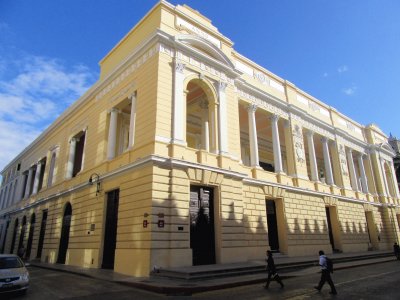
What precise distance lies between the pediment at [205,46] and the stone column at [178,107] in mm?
1530

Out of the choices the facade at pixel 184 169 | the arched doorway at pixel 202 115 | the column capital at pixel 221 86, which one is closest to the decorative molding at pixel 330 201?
the facade at pixel 184 169

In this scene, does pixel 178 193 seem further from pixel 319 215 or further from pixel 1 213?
pixel 1 213

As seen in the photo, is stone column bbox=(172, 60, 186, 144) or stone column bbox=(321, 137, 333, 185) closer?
stone column bbox=(172, 60, 186, 144)

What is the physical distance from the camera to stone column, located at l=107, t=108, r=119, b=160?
18.5 meters

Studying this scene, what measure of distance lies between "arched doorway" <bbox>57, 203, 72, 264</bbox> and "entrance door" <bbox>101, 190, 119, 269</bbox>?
20.2ft

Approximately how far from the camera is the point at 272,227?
20625 mm

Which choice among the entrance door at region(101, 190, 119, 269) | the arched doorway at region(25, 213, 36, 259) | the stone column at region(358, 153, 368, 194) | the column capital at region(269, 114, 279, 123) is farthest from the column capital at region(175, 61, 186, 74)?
the stone column at region(358, 153, 368, 194)

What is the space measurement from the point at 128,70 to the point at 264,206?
12.2 meters

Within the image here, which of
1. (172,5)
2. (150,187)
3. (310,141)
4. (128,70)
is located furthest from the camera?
Result: (310,141)

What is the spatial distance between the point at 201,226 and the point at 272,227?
24.5ft

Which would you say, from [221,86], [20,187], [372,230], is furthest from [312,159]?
[20,187]

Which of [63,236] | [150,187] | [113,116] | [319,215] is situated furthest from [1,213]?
[319,215]

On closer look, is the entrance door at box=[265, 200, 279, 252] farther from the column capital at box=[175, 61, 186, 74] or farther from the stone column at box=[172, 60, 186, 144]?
the column capital at box=[175, 61, 186, 74]

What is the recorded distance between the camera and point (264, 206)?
1945 centimetres
